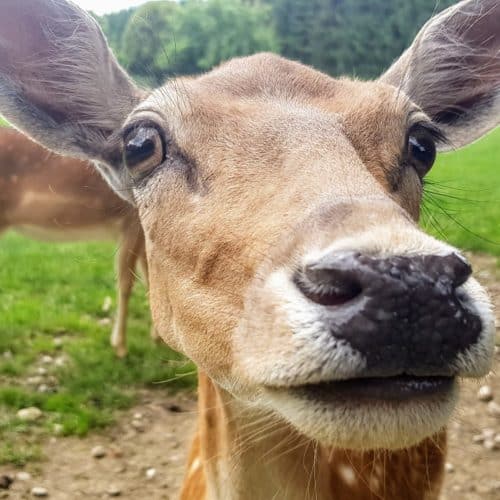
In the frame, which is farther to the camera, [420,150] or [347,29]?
[347,29]

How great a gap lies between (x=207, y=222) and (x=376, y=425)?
0.97 m

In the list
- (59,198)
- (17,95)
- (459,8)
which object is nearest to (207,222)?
(17,95)

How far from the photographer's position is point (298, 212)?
6.12ft

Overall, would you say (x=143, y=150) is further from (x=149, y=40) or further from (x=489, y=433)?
(x=489, y=433)

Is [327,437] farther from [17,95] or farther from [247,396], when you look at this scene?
[17,95]

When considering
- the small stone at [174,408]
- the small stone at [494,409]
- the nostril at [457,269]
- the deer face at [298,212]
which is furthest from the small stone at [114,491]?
the nostril at [457,269]

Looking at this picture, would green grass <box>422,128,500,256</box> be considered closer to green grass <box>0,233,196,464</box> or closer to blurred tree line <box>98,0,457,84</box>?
blurred tree line <box>98,0,457,84</box>

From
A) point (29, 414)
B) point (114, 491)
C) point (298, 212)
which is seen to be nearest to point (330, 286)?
point (298, 212)

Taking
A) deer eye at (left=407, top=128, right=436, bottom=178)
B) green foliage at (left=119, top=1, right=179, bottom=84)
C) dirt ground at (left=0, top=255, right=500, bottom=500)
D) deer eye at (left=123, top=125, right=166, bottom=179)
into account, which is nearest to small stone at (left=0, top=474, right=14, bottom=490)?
dirt ground at (left=0, top=255, right=500, bottom=500)

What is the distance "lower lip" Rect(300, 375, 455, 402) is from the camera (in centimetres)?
158

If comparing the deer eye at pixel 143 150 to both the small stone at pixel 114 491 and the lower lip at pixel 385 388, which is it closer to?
the lower lip at pixel 385 388

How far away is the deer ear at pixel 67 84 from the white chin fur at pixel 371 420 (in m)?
1.86

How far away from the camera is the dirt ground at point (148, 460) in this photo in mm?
4363

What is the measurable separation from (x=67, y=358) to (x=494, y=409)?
11.4 feet
